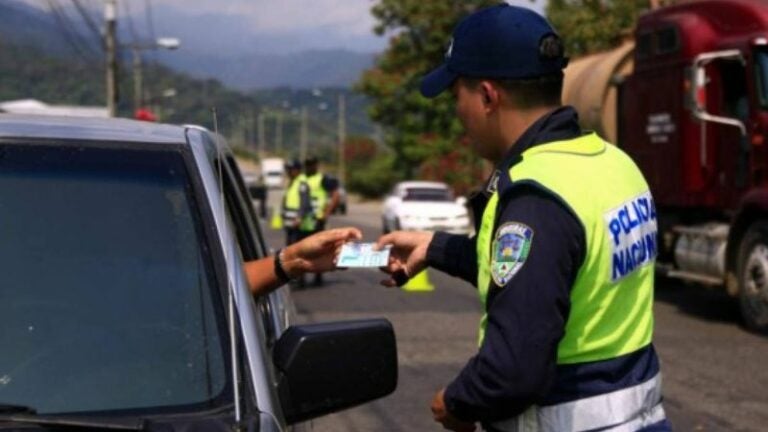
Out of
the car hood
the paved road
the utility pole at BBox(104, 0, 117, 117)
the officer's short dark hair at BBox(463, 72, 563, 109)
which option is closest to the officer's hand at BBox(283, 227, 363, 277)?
the officer's short dark hair at BBox(463, 72, 563, 109)

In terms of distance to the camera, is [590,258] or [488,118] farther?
[488,118]

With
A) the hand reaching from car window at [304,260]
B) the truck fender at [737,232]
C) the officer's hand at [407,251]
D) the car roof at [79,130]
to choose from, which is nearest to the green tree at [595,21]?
the truck fender at [737,232]

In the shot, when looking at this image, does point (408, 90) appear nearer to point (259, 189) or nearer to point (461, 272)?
point (259, 189)

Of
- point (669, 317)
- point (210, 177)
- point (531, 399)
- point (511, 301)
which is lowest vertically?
point (669, 317)

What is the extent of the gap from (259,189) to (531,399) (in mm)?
8873

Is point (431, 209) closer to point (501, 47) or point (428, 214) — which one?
point (428, 214)

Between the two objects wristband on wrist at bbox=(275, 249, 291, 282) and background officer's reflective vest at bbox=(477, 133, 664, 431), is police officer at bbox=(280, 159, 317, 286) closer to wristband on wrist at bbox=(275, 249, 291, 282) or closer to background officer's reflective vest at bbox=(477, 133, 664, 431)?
wristband on wrist at bbox=(275, 249, 291, 282)

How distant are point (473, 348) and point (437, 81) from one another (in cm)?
913

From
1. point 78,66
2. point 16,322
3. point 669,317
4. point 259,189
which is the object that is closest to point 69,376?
point 16,322

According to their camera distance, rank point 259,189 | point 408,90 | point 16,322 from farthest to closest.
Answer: point 408,90
point 259,189
point 16,322

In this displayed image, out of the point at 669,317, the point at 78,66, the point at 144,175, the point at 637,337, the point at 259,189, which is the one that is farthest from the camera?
the point at 78,66

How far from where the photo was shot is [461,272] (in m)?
3.51

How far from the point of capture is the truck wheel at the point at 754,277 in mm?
13312

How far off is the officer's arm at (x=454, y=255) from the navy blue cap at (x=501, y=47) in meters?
0.45
